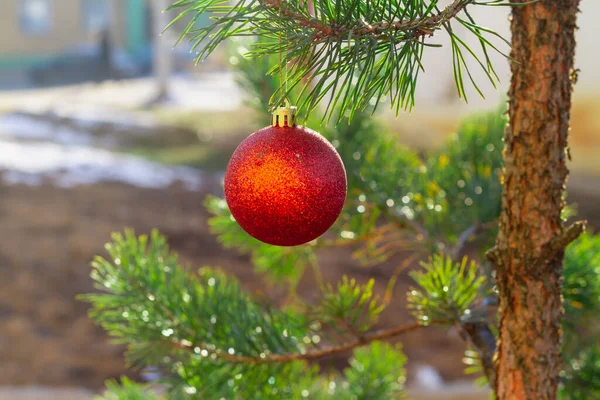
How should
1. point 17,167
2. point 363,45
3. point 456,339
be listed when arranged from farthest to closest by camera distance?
point 17,167
point 456,339
point 363,45

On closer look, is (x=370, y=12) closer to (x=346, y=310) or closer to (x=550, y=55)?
(x=550, y=55)

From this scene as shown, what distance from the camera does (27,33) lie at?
24.8 feet

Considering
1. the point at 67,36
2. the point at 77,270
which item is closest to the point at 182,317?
the point at 77,270

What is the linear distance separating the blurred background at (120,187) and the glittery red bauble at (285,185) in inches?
16.4

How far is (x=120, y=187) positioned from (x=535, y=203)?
8.59 feet

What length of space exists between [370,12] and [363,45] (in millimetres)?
30

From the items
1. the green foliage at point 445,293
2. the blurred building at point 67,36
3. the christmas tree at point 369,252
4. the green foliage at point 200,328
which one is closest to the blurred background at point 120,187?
the christmas tree at point 369,252

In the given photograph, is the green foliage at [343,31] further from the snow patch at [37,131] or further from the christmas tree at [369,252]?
the snow patch at [37,131]

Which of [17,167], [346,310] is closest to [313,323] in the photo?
[346,310]

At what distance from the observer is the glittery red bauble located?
0.40m

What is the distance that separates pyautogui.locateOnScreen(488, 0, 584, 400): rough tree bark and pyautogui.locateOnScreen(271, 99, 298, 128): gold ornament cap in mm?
175

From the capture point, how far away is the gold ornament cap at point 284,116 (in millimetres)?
427

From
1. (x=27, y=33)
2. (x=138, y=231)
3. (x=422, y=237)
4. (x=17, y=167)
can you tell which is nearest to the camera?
(x=422, y=237)

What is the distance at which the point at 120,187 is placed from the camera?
9.61 ft
